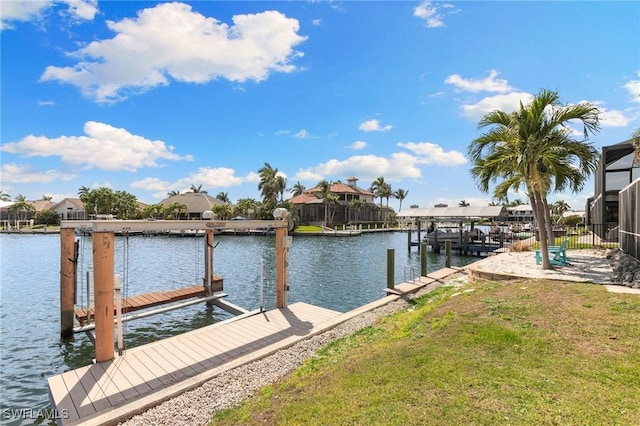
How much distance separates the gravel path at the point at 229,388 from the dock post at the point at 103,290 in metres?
2.17

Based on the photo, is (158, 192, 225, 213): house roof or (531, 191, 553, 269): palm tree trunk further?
(158, 192, 225, 213): house roof

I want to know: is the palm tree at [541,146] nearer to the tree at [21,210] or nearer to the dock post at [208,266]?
the dock post at [208,266]

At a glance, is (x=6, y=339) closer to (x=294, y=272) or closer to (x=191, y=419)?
(x=191, y=419)

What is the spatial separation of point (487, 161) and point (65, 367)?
50.7 feet

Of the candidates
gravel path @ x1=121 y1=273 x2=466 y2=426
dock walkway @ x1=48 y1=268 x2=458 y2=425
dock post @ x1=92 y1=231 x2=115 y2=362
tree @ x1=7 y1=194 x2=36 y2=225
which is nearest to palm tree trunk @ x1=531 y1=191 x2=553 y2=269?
dock walkway @ x1=48 y1=268 x2=458 y2=425

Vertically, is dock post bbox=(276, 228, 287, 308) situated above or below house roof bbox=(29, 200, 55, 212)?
below

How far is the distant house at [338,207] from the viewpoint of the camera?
71250mm

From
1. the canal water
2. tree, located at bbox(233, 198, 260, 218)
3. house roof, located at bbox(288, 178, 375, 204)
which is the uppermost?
house roof, located at bbox(288, 178, 375, 204)

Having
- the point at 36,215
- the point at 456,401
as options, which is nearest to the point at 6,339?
the point at 456,401

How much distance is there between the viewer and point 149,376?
19.1 feet

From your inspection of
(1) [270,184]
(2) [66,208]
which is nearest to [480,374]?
(1) [270,184]

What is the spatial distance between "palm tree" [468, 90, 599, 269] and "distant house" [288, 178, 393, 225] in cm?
5531

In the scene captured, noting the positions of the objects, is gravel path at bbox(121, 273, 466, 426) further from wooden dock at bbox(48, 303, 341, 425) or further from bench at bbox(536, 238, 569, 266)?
bench at bbox(536, 238, 569, 266)

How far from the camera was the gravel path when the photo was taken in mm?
4598
